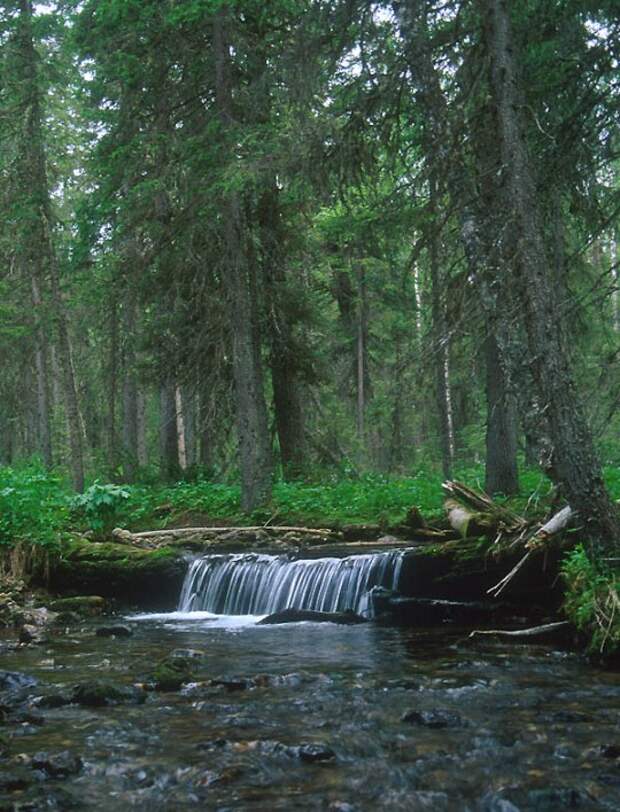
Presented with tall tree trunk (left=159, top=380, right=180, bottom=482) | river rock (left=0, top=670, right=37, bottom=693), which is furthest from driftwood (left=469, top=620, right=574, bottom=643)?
tall tree trunk (left=159, top=380, right=180, bottom=482)

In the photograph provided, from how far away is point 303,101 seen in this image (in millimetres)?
10961

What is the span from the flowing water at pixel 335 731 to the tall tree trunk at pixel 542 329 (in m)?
1.65

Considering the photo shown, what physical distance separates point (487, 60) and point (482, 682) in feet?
22.1

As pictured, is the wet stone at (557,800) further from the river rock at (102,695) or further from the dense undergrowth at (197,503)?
the dense undergrowth at (197,503)

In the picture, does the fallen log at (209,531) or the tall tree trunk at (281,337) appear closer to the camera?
the fallen log at (209,531)

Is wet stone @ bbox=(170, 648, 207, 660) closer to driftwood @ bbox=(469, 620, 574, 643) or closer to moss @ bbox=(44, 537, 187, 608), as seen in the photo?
driftwood @ bbox=(469, 620, 574, 643)

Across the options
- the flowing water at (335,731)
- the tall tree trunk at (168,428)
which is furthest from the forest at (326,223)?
the flowing water at (335,731)

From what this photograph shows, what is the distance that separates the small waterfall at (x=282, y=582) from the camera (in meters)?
11.9

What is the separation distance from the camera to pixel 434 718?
6.75m

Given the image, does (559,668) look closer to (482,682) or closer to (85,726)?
(482,682)

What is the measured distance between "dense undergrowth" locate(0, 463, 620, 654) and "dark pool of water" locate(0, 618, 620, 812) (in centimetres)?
171

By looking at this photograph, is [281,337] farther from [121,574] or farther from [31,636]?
[31,636]

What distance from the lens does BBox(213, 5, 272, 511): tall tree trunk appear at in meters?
15.9

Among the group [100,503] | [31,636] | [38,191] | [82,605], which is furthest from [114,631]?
[38,191]
